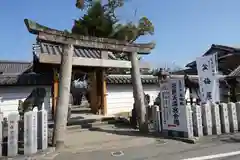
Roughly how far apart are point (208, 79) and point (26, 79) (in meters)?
10.2

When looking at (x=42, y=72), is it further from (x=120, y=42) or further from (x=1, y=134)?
(x=1, y=134)

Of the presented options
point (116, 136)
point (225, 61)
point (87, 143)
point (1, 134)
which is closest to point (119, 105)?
point (116, 136)

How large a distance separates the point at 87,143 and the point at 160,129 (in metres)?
2.86

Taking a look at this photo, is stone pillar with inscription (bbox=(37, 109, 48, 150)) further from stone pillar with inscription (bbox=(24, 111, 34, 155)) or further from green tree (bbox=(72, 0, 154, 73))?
green tree (bbox=(72, 0, 154, 73))

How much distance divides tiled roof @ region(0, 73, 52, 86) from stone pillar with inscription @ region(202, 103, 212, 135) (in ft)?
30.5

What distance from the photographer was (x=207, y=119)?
7.61m

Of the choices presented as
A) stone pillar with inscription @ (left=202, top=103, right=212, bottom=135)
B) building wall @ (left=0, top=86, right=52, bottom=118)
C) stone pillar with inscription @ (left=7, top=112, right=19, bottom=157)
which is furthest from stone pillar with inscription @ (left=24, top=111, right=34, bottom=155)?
building wall @ (left=0, top=86, right=52, bottom=118)

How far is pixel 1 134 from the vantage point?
588 centimetres

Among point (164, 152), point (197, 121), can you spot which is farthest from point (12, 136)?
point (197, 121)

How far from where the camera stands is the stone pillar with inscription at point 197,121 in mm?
7406

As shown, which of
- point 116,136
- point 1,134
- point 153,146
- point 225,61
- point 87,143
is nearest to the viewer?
point 1,134

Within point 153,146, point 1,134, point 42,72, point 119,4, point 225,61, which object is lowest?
point 153,146

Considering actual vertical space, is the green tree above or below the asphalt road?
above

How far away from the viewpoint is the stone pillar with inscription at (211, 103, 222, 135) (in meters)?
7.67
